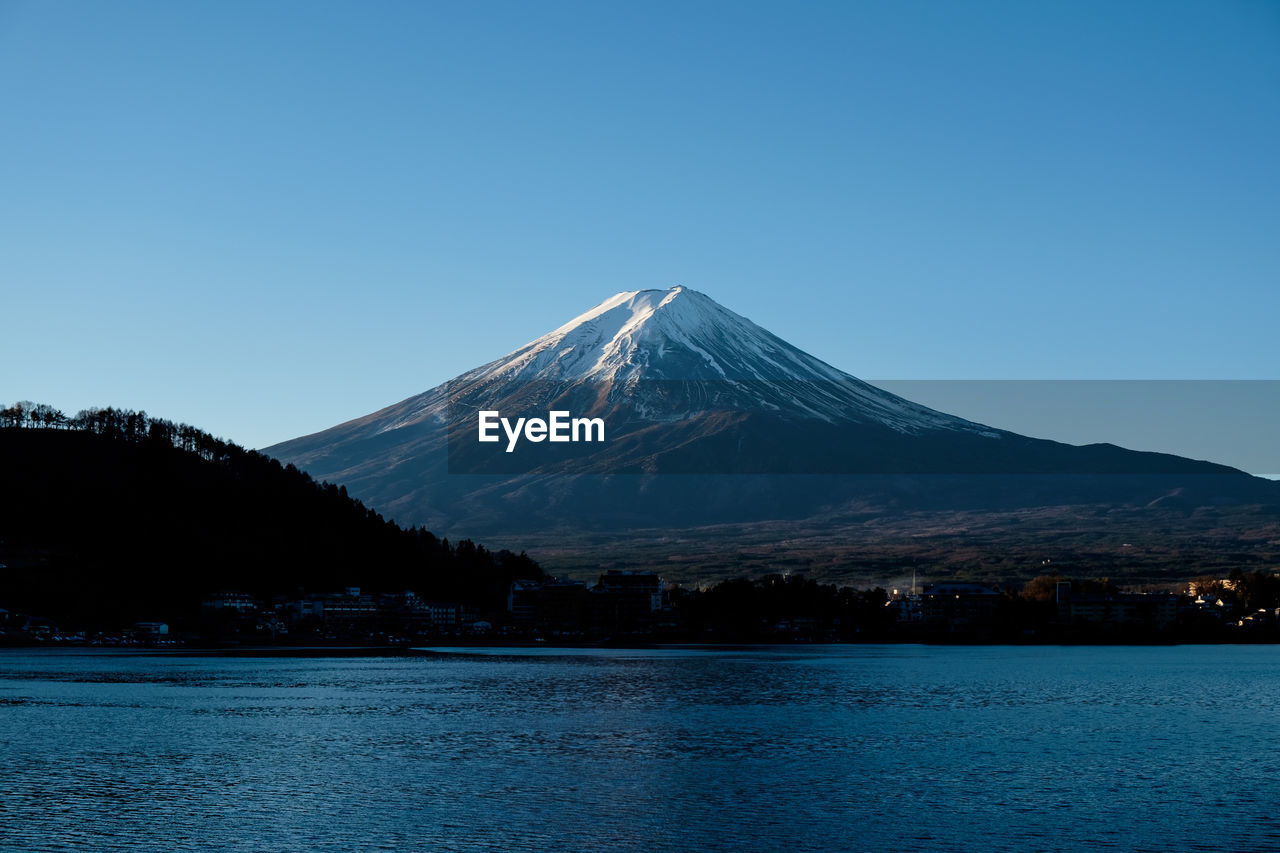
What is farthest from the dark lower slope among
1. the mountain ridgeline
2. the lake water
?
the lake water

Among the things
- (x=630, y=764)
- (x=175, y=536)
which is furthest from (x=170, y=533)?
(x=630, y=764)

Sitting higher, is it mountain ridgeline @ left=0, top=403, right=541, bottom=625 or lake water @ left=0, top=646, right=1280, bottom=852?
mountain ridgeline @ left=0, top=403, right=541, bottom=625

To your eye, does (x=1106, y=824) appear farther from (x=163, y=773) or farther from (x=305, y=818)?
(x=163, y=773)

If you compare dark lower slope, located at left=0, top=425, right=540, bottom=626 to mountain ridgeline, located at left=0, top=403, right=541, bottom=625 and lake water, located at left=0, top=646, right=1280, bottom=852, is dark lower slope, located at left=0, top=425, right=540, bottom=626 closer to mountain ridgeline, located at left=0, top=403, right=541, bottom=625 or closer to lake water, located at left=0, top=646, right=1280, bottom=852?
mountain ridgeline, located at left=0, top=403, right=541, bottom=625

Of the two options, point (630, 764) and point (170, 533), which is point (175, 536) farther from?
point (630, 764)

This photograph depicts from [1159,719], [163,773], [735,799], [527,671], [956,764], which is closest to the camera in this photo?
[735,799]

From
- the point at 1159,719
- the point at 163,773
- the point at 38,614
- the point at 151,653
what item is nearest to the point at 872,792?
the point at 163,773
